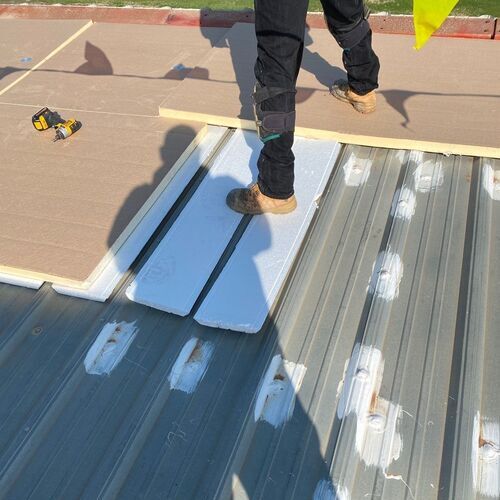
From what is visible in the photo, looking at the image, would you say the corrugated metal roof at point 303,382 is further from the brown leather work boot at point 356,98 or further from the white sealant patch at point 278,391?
the brown leather work boot at point 356,98

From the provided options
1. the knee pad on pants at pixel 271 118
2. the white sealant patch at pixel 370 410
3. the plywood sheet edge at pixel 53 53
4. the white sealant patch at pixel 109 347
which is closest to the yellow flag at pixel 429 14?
the knee pad on pants at pixel 271 118

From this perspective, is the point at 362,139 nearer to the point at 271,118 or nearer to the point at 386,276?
the point at 271,118

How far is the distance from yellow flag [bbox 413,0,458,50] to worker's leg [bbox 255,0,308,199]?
367 mm

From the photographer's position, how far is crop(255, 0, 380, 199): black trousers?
1.72 metres

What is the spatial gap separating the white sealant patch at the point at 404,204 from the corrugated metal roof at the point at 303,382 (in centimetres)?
2

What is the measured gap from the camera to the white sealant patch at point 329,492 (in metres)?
1.30

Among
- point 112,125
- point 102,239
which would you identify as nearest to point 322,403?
point 102,239

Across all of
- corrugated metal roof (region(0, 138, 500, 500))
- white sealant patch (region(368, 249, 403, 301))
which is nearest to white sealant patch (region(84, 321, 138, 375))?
corrugated metal roof (region(0, 138, 500, 500))

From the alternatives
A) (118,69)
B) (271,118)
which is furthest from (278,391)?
(118,69)

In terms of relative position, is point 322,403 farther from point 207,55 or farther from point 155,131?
point 207,55

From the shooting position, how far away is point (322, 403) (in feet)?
4.85

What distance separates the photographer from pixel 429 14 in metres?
1.59

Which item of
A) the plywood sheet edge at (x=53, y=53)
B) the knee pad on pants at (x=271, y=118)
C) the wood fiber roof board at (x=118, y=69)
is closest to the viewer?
the knee pad on pants at (x=271, y=118)

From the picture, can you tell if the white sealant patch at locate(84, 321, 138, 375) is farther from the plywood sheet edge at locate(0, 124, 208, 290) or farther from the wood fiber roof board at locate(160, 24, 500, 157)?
the wood fiber roof board at locate(160, 24, 500, 157)
